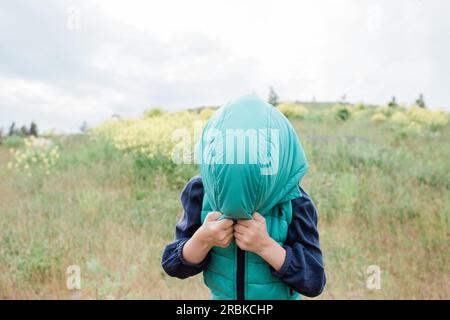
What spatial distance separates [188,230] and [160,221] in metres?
2.63

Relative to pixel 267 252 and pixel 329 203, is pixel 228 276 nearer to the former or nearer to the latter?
pixel 267 252

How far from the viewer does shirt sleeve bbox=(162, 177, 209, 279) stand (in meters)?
1.16

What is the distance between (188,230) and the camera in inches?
46.7

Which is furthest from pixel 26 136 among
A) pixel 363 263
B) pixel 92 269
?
pixel 363 263

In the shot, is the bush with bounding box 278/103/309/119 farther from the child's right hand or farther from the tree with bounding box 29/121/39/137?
the child's right hand

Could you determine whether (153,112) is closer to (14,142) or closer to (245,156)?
(14,142)

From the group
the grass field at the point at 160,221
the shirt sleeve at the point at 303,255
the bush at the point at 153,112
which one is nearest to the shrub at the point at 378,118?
the grass field at the point at 160,221

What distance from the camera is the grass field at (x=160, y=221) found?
124 inches

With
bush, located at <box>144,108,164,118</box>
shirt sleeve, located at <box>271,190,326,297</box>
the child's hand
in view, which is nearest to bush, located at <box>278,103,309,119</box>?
bush, located at <box>144,108,164,118</box>

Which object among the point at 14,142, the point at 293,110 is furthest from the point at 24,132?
the point at 293,110

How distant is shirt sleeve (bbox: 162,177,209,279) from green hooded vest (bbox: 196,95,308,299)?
0.03 meters

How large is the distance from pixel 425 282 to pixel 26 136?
189 inches

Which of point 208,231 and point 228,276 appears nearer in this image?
point 208,231
